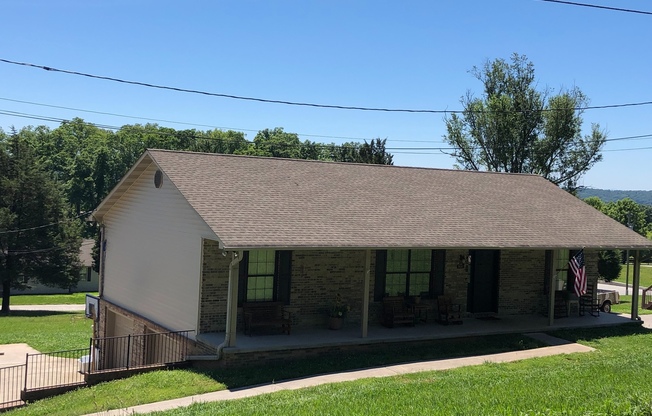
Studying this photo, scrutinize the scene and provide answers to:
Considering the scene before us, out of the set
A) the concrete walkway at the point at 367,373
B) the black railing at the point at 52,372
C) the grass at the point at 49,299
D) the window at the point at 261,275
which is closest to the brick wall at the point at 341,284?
the window at the point at 261,275

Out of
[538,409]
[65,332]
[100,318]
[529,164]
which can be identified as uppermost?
[529,164]

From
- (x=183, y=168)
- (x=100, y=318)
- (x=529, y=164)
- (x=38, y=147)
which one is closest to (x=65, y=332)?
(x=100, y=318)

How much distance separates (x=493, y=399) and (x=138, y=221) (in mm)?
12685

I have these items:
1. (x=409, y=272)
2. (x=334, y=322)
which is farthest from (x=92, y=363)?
(x=409, y=272)

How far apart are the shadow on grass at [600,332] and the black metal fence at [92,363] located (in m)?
10.4

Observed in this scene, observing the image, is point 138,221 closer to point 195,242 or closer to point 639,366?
point 195,242

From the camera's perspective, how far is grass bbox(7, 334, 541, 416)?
12312 mm

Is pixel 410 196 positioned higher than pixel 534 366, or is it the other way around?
pixel 410 196

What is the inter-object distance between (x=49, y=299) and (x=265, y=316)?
40495 millimetres

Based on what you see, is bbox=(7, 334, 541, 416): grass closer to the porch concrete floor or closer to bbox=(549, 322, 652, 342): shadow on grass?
the porch concrete floor

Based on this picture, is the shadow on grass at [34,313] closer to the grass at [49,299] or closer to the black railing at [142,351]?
the grass at [49,299]

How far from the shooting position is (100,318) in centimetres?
2161

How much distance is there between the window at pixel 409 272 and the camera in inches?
699

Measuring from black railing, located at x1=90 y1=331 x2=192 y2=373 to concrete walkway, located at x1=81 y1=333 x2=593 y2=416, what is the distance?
2.83 metres
